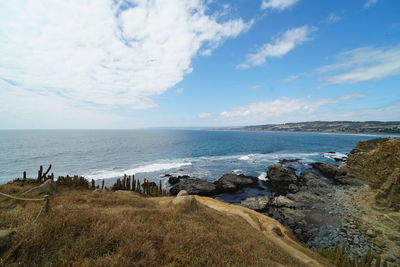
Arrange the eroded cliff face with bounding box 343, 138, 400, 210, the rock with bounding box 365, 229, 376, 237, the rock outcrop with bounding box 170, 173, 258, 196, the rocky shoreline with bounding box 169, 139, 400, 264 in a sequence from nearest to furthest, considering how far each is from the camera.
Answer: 1. the rocky shoreline with bounding box 169, 139, 400, 264
2. the rock with bounding box 365, 229, 376, 237
3. the eroded cliff face with bounding box 343, 138, 400, 210
4. the rock outcrop with bounding box 170, 173, 258, 196

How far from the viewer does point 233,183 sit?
27.2m

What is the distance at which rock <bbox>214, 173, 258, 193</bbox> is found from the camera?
26.0 metres

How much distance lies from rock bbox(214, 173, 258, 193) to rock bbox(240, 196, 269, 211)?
13.8 ft

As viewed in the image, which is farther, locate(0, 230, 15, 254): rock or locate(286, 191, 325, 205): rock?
locate(286, 191, 325, 205): rock

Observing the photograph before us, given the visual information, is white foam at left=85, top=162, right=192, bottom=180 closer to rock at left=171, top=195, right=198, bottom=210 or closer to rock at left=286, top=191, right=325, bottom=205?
rock at left=286, top=191, right=325, bottom=205

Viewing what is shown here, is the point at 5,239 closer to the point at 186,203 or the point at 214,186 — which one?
the point at 186,203

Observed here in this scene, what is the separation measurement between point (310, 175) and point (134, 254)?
3485 centimetres

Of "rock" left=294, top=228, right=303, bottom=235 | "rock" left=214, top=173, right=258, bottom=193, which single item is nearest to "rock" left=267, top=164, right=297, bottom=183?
"rock" left=214, top=173, right=258, bottom=193

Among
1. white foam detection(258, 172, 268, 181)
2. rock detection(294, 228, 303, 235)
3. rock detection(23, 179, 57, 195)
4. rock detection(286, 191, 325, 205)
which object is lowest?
white foam detection(258, 172, 268, 181)

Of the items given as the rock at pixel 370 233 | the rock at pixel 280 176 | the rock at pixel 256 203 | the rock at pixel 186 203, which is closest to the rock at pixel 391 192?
the rock at pixel 370 233

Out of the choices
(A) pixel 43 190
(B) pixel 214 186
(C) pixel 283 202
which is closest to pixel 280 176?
(C) pixel 283 202

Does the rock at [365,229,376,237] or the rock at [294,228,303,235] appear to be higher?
the rock at [365,229,376,237]

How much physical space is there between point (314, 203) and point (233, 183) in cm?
1114

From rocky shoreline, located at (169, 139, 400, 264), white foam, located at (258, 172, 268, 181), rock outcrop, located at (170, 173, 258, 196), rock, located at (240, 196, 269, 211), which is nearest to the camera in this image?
rocky shoreline, located at (169, 139, 400, 264)
